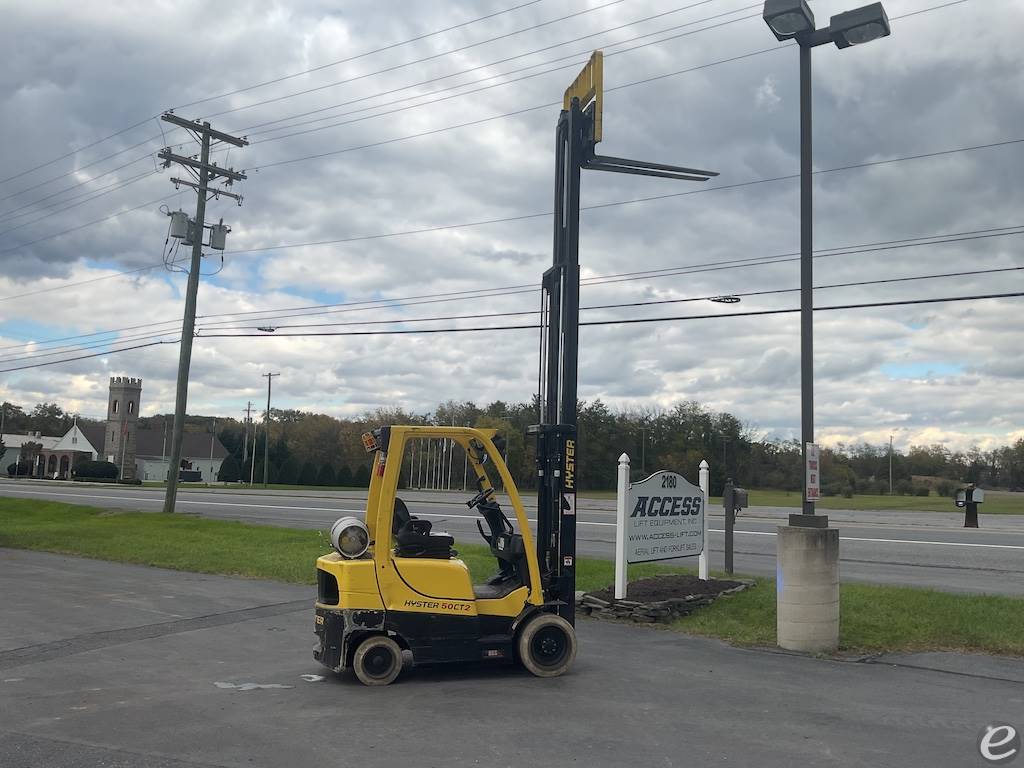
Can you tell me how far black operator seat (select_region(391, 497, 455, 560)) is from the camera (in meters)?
8.05

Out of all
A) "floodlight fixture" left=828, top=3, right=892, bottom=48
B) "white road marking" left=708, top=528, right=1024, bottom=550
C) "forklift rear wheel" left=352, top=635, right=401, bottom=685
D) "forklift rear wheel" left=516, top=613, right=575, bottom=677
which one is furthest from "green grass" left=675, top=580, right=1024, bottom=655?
"white road marking" left=708, top=528, right=1024, bottom=550

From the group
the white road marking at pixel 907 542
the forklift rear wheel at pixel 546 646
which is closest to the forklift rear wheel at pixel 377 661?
the forklift rear wheel at pixel 546 646

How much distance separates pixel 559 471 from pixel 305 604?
554 cm

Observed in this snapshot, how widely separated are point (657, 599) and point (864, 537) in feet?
44.6

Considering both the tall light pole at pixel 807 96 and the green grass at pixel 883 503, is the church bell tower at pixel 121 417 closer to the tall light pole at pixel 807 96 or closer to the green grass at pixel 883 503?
the green grass at pixel 883 503

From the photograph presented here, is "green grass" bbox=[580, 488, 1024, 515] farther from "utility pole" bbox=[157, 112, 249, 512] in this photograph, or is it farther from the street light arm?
the street light arm

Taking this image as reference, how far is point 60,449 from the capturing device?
378 ft

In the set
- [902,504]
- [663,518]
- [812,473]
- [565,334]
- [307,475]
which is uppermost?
[565,334]

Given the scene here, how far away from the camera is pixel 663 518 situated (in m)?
12.7

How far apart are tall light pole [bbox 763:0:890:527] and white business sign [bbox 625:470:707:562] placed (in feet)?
8.22

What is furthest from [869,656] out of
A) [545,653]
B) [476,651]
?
[476,651]

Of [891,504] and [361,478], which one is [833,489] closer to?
[891,504]

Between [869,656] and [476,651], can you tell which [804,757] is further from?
[869,656]

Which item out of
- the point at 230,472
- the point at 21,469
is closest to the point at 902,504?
the point at 230,472
